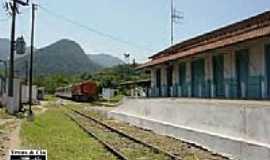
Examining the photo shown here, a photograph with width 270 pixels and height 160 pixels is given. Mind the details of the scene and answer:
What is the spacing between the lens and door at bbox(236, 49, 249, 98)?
17094 millimetres

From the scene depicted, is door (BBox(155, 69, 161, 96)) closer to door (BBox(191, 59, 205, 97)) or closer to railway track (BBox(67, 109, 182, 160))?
door (BBox(191, 59, 205, 97))

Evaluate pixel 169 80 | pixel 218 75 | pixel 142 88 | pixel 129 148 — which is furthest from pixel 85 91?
pixel 129 148

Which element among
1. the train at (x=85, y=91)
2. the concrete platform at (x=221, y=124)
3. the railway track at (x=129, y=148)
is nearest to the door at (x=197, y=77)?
the concrete platform at (x=221, y=124)

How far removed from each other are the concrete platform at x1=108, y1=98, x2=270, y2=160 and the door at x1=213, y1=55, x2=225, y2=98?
234 cm

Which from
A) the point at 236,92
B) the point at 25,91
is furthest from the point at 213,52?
the point at 25,91

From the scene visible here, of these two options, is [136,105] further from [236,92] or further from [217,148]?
[217,148]

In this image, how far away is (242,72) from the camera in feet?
57.5

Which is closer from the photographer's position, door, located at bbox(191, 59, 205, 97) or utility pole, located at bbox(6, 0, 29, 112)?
door, located at bbox(191, 59, 205, 97)

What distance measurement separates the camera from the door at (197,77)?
2170 cm

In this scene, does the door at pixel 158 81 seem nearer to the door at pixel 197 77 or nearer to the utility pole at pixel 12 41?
the door at pixel 197 77

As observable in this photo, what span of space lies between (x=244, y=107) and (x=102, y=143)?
580cm

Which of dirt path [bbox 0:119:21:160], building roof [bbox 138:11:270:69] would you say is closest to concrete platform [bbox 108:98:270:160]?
building roof [bbox 138:11:270:69]

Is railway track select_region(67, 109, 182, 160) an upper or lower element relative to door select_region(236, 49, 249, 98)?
lower

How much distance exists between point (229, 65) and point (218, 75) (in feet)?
4.73
